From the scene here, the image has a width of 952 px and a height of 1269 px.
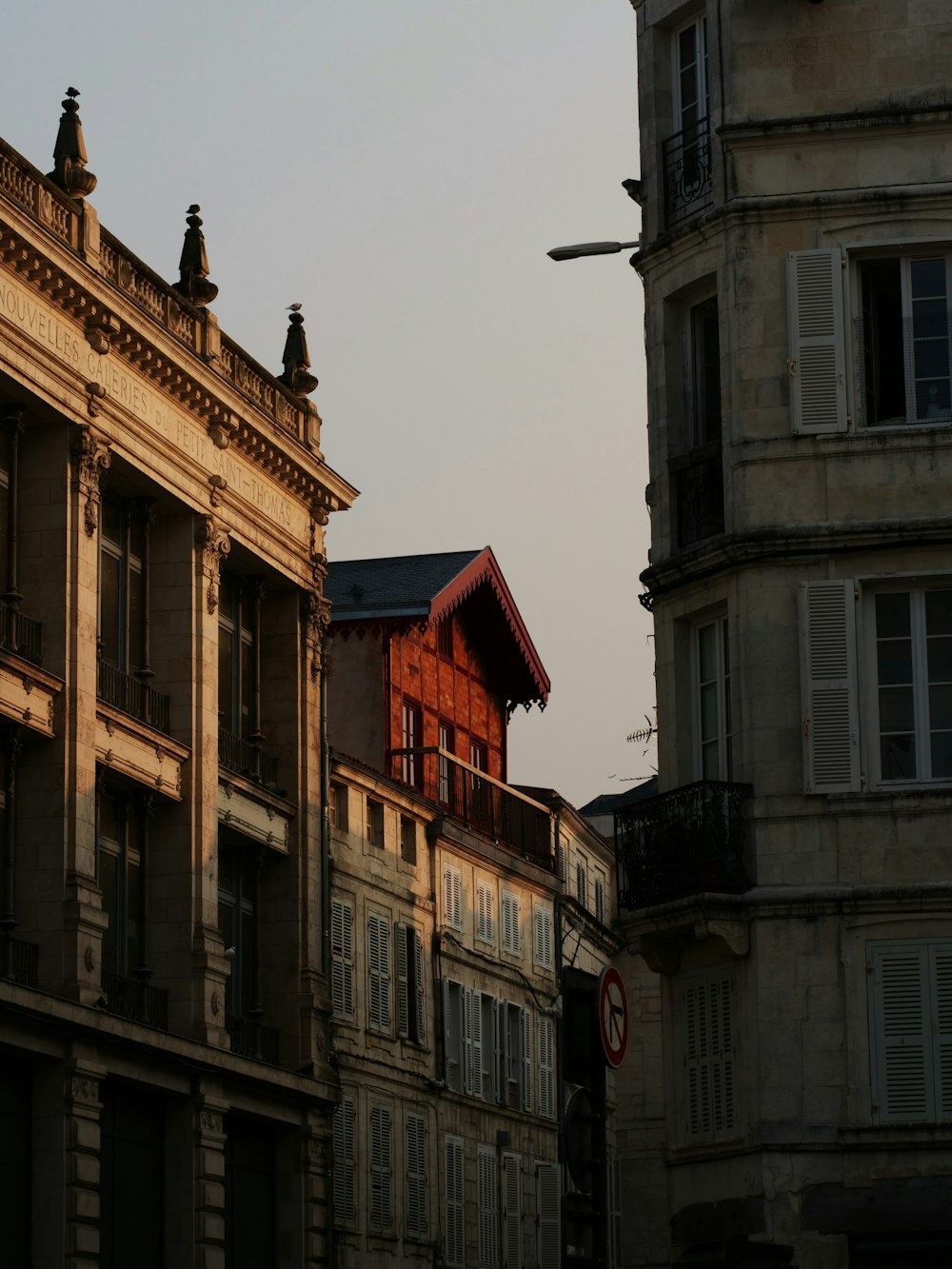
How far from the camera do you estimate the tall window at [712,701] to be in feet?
99.7

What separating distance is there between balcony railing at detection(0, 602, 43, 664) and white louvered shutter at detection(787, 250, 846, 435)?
13.7 meters

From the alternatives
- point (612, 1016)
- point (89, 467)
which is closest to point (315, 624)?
point (89, 467)

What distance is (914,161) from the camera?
99.4 feet

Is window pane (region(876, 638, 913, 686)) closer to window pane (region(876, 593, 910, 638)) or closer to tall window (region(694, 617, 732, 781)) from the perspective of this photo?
window pane (region(876, 593, 910, 638))

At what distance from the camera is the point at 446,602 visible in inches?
2448

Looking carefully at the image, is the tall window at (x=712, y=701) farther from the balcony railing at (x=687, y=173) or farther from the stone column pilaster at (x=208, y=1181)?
the stone column pilaster at (x=208, y=1181)

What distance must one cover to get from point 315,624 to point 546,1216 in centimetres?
1851

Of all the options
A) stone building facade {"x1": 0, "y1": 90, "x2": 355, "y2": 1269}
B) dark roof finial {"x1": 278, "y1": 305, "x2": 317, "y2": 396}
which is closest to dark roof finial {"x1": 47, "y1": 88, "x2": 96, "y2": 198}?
stone building facade {"x1": 0, "y1": 90, "x2": 355, "y2": 1269}

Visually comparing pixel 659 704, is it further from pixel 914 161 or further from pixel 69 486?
pixel 69 486

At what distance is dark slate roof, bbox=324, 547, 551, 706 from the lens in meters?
60.1

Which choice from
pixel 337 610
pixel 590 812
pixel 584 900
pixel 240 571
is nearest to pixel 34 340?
Answer: pixel 240 571

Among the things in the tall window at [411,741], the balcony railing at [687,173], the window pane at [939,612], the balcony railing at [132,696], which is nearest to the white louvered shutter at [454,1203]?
the tall window at [411,741]

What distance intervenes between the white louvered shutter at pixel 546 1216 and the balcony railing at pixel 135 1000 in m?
20.4

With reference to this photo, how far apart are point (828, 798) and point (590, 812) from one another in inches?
2342
